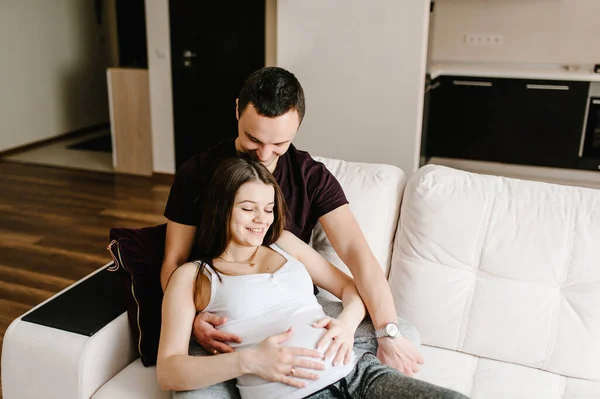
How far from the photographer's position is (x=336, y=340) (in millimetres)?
1498

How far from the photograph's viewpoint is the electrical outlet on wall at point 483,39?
5.09 meters

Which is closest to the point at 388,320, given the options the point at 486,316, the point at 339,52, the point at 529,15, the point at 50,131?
the point at 486,316

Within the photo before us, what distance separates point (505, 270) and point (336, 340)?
0.62m

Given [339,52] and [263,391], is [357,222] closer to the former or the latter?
[263,391]

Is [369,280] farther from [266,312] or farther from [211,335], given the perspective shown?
[211,335]

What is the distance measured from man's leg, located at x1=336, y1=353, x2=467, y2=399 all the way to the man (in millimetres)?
101

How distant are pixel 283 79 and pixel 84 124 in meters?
5.55

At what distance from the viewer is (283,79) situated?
1.65 metres

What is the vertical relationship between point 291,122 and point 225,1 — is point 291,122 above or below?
below

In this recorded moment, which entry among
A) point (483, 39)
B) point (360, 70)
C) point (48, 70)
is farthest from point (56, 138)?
point (483, 39)

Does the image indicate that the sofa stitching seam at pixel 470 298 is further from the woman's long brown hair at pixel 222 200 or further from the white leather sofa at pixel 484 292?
the woman's long brown hair at pixel 222 200

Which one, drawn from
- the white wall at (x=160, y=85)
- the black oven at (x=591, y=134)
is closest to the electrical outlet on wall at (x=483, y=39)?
the black oven at (x=591, y=134)

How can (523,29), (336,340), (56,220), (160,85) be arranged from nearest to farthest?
(336,340) → (56,220) → (160,85) → (523,29)

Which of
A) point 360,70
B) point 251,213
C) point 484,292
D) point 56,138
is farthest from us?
point 56,138
